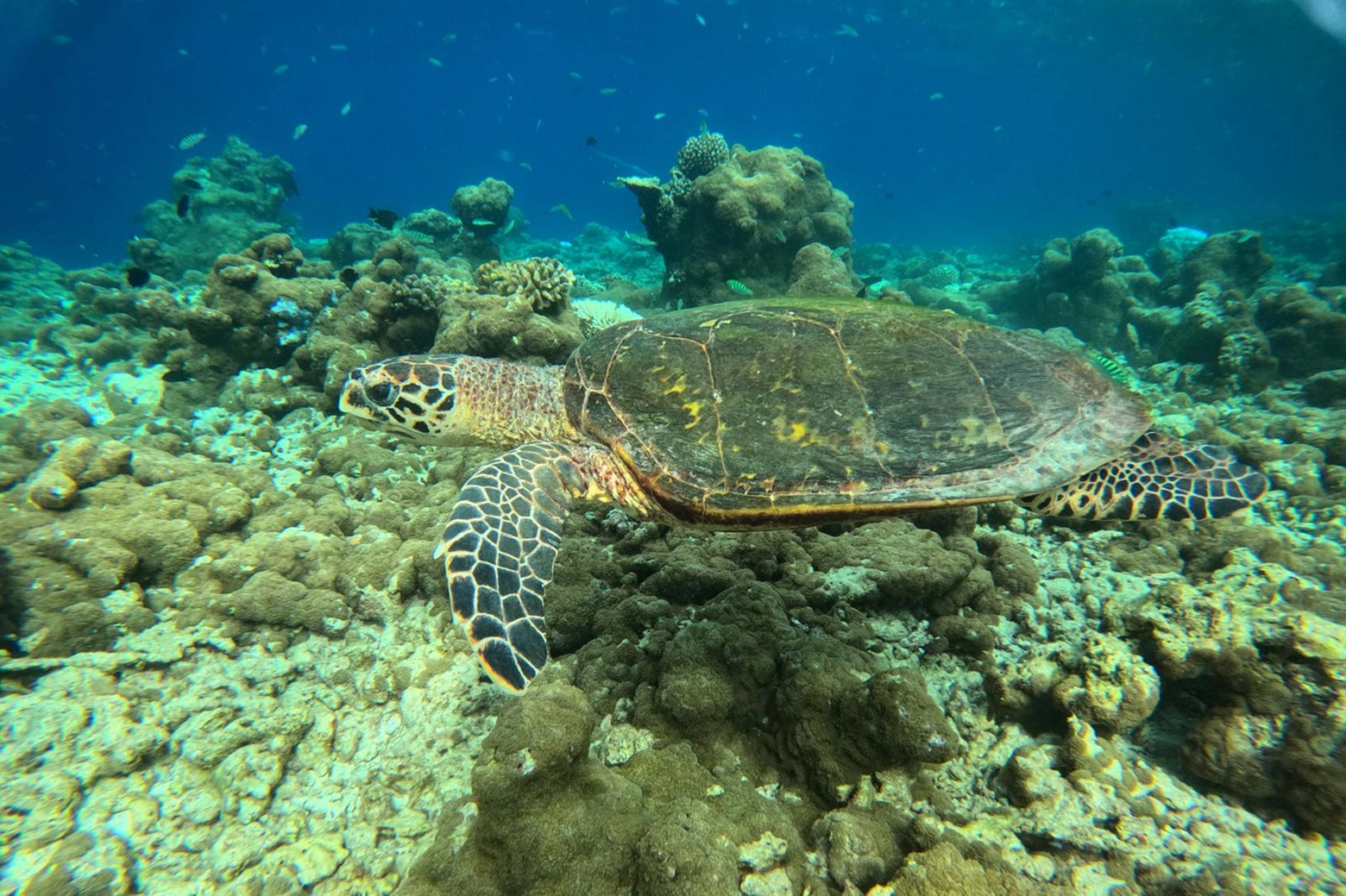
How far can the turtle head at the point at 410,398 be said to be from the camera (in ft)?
12.6

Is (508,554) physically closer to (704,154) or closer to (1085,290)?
(704,154)

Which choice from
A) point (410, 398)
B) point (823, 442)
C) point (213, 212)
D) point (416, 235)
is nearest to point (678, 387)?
point (823, 442)

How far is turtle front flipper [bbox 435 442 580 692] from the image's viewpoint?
2.34 meters

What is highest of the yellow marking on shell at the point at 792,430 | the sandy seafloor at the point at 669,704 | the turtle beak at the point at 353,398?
the turtle beak at the point at 353,398

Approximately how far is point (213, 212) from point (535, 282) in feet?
57.5

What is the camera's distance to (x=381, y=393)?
3832mm

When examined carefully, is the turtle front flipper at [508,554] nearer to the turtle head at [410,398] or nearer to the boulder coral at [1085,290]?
the turtle head at [410,398]

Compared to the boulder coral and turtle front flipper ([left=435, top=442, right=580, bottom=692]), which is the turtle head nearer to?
turtle front flipper ([left=435, top=442, right=580, bottom=692])

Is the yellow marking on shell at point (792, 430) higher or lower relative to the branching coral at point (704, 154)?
lower

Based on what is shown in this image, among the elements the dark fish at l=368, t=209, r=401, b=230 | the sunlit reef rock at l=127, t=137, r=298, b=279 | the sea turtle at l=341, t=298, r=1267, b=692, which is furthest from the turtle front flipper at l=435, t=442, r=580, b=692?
the sunlit reef rock at l=127, t=137, r=298, b=279

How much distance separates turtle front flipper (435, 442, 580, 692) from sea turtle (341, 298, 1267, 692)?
11mm

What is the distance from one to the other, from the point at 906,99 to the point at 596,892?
133627 millimetres

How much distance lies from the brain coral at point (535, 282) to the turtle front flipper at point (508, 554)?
3669 mm

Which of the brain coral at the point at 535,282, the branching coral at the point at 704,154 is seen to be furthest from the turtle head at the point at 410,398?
the branching coral at the point at 704,154
